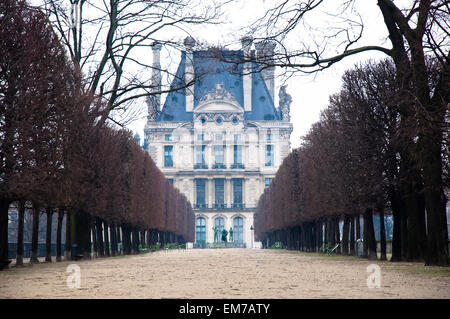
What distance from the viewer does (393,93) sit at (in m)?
24.5

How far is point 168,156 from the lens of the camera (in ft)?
395

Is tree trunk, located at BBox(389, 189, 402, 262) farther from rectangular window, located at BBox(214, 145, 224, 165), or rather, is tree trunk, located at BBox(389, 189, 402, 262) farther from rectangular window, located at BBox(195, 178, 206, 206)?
rectangular window, located at BBox(195, 178, 206, 206)

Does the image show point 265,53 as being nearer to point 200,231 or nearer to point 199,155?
point 200,231

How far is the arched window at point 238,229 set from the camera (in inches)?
4582

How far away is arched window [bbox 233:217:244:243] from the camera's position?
116 m

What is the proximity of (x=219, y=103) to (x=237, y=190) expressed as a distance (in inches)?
616

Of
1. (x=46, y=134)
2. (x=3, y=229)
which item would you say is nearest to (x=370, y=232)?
(x=46, y=134)

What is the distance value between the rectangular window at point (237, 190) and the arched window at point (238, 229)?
11.6 ft

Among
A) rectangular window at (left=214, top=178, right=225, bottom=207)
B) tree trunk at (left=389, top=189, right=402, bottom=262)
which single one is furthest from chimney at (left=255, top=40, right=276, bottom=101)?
rectangular window at (left=214, top=178, right=225, bottom=207)

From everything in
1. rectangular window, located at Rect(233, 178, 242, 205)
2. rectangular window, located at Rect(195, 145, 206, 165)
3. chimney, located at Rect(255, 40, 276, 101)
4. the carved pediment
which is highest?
the carved pediment

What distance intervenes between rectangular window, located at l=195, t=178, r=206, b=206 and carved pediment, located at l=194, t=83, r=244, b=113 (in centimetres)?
1248
